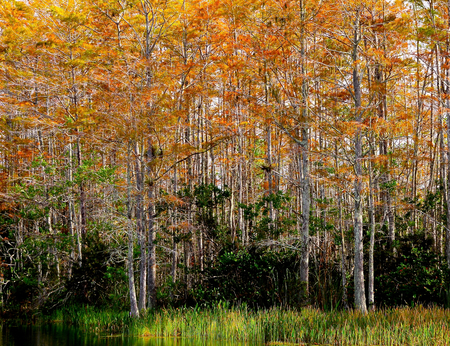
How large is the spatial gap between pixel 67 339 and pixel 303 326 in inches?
180

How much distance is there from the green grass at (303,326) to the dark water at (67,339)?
0.35 metres

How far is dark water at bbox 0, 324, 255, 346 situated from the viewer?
332 inches

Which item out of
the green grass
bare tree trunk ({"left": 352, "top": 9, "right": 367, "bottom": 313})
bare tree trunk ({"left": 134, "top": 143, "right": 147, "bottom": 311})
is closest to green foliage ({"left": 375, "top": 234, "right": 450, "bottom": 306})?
the green grass

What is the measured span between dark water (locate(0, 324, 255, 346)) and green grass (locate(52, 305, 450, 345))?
35 centimetres

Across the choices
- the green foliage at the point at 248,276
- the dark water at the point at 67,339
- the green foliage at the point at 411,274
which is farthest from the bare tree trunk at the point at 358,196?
the dark water at the point at 67,339

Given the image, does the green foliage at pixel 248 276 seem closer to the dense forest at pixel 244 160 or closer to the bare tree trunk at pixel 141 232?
the dense forest at pixel 244 160

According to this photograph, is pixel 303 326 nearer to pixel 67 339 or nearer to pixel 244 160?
pixel 67 339

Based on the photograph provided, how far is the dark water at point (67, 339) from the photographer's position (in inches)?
332

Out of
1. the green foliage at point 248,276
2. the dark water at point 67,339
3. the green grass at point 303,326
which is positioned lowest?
the dark water at point 67,339

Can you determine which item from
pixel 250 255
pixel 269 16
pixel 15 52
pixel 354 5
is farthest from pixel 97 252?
pixel 354 5

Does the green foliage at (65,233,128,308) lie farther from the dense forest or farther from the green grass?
the green grass

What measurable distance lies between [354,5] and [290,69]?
287 centimetres

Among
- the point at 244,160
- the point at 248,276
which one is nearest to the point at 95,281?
the point at 248,276

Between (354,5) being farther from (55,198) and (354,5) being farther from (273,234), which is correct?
(55,198)
